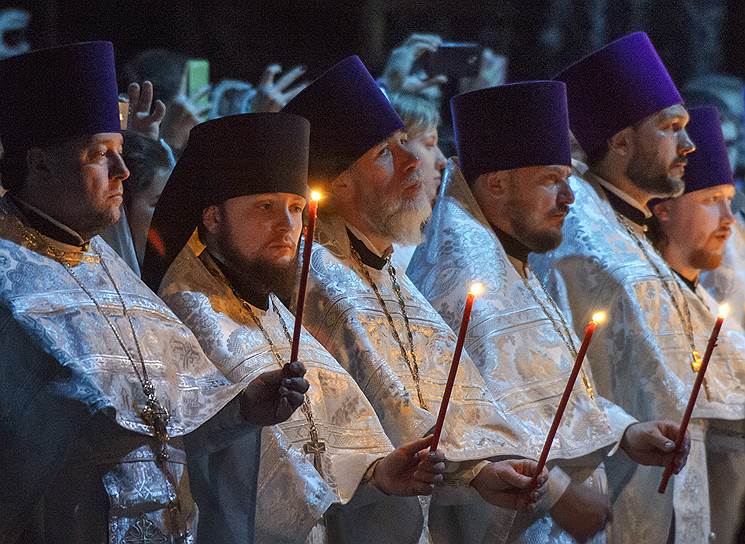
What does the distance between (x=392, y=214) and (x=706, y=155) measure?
2.62m

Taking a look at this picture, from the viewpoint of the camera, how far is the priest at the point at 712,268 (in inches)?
303

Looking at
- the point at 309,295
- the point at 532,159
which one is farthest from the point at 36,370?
the point at 532,159

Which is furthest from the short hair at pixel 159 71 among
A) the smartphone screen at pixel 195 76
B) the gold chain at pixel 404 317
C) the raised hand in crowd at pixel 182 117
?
the gold chain at pixel 404 317

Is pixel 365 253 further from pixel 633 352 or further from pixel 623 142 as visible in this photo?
pixel 623 142

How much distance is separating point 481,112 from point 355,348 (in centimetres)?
157

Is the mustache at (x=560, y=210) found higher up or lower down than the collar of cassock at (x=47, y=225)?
lower down

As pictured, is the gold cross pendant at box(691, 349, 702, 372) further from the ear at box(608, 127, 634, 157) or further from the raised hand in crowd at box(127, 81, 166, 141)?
the raised hand in crowd at box(127, 81, 166, 141)

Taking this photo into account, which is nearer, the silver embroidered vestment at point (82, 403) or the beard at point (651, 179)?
the silver embroidered vestment at point (82, 403)

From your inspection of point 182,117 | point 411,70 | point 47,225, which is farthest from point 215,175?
point 411,70

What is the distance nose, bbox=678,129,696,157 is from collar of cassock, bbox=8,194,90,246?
3608 millimetres

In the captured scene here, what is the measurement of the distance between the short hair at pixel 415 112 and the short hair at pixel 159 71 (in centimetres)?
123

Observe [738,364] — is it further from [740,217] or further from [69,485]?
[69,485]

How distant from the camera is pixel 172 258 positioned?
5699mm

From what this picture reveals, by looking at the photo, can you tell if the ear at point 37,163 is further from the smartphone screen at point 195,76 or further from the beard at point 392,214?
the smartphone screen at point 195,76
